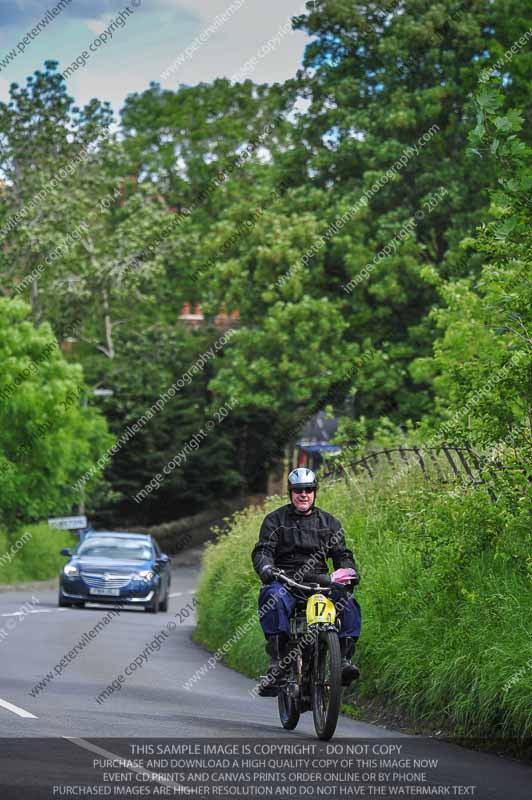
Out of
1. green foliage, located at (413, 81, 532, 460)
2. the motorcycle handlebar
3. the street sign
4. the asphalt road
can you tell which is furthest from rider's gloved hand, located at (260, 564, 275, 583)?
the street sign

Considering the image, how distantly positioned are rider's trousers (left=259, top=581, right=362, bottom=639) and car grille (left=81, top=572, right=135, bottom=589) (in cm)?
1926

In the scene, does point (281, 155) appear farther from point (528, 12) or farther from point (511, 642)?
point (511, 642)

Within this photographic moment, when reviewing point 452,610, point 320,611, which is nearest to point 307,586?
point 320,611

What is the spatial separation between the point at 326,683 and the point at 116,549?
69.5 feet

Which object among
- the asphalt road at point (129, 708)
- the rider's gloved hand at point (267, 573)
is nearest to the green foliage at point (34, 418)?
the asphalt road at point (129, 708)

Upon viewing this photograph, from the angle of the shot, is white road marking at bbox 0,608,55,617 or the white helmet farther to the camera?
white road marking at bbox 0,608,55,617

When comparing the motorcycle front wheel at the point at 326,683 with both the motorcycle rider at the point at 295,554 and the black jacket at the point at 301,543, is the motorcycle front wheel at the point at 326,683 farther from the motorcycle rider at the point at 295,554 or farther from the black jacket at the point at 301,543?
the black jacket at the point at 301,543

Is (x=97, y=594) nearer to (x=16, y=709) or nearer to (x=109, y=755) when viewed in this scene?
(x=16, y=709)

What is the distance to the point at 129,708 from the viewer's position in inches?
533

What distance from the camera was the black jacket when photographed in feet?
39.7

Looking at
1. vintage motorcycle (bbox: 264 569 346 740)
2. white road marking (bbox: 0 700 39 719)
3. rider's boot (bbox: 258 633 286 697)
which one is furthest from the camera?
white road marking (bbox: 0 700 39 719)

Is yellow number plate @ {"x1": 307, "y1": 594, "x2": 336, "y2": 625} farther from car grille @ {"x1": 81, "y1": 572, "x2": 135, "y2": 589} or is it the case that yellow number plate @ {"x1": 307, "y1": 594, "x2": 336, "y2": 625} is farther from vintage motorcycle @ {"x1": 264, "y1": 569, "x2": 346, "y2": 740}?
car grille @ {"x1": 81, "y1": 572, "x2": 135, "y2": 589}

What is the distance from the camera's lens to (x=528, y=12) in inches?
1638

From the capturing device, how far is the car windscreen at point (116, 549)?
1257 inches
